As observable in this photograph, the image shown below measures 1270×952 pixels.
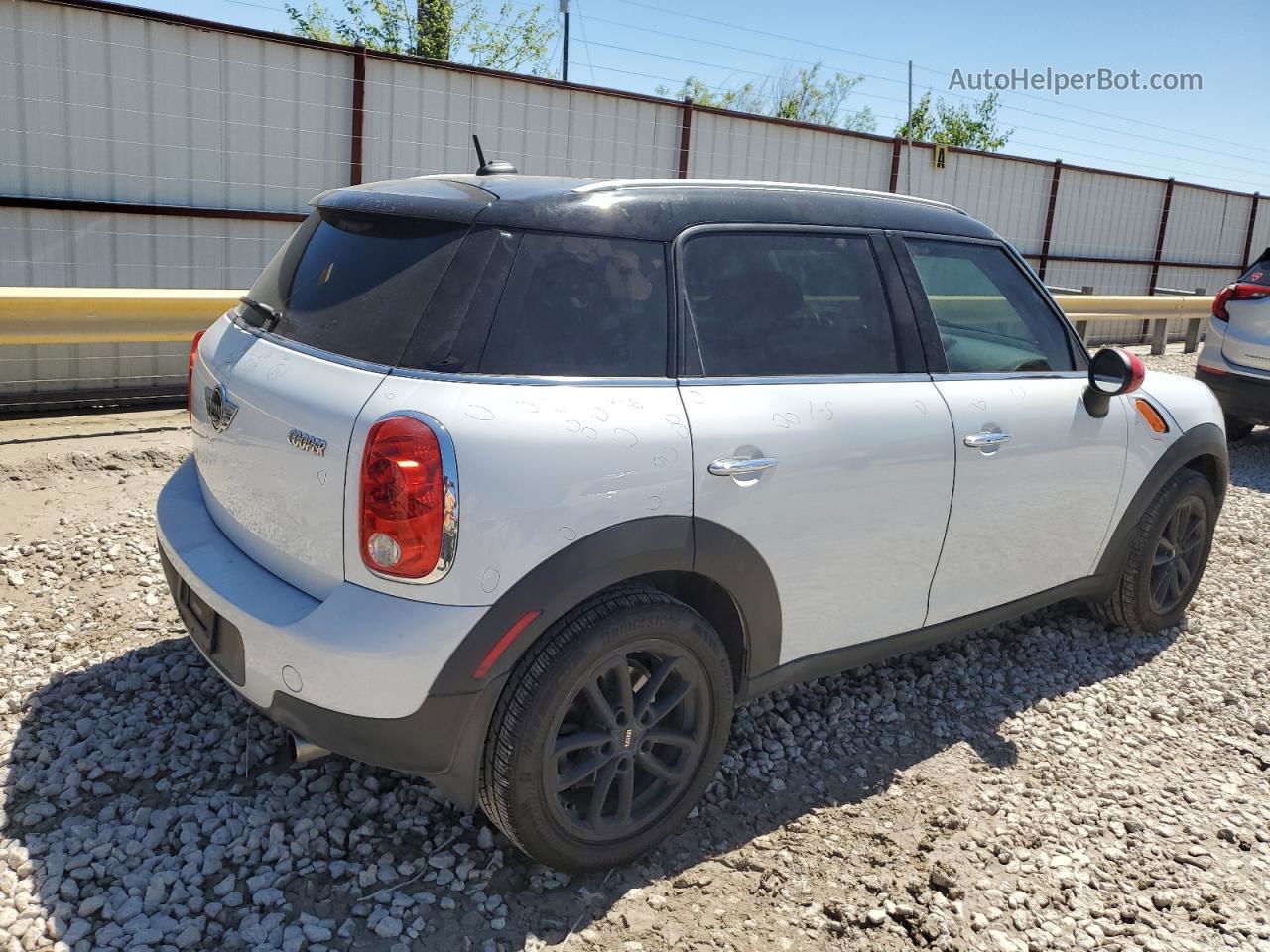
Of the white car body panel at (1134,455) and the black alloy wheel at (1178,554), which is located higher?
the white car body panel at (1134,455)

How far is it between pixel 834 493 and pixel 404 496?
131 cm

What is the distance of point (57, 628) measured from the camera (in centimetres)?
400

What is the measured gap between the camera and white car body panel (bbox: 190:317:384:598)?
2557 millimetres

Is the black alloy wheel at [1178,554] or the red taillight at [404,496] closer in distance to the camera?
the red taillight at [404,496]

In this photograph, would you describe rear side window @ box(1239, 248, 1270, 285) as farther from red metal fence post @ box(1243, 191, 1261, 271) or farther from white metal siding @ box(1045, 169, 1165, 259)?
red metal fence post @ box(1243, 191, 1261, 271)

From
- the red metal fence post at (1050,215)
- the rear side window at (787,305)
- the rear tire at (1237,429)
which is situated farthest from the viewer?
the red metal fence post at (1050,215)

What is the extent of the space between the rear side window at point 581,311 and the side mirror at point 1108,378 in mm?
1927

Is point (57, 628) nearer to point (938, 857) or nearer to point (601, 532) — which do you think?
point (601, 532)

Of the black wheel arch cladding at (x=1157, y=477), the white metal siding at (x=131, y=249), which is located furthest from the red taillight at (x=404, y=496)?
the white metal siding at (x=131, y=249)

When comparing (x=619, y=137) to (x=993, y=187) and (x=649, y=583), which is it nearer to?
(x=993, y=187)

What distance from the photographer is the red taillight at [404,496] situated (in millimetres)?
2410

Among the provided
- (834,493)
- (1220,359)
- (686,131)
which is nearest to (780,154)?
(686,131)

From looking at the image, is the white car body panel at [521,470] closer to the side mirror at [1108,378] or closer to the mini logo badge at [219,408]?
the mini logo badge at [219,408]

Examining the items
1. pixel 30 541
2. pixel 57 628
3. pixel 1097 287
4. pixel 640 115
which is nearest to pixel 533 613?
pixel 57 628
